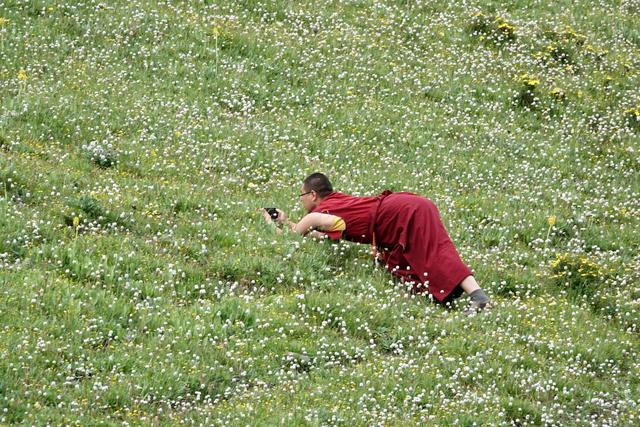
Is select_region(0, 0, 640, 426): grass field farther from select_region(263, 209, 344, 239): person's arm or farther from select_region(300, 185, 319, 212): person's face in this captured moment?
select_region(300, 185, 319, 212): person's face

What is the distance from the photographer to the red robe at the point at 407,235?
1259cm

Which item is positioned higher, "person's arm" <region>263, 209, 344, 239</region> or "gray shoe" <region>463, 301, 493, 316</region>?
"person's arm" <region>263, 209, 344, 239</region>

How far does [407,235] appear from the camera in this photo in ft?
42.5

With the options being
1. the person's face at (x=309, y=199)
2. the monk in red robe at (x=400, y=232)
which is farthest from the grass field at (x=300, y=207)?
the person's face at (x=309, y=199)

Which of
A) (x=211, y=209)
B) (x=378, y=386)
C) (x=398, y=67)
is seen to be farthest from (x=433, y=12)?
(x=378, y=386)

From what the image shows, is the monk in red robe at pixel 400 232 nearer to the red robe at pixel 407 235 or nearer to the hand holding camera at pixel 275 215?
the red robe at pixel 407 235

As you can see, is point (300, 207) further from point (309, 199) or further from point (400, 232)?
point (400, 232)

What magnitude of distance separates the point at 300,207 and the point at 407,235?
7.19ft

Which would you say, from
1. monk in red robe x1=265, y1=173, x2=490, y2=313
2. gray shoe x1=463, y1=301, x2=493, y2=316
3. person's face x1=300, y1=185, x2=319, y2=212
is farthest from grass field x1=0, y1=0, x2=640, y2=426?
person's face x1=300, y1=185, x2=319, y2=212

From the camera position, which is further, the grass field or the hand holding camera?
the hand holding camera

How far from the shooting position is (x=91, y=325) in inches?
392

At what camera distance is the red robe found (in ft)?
41.3

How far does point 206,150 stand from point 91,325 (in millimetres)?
6427

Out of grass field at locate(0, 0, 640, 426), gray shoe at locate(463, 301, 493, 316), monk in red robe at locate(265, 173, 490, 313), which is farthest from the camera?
monk in red robe at locate(265, 173, 490, 313)
